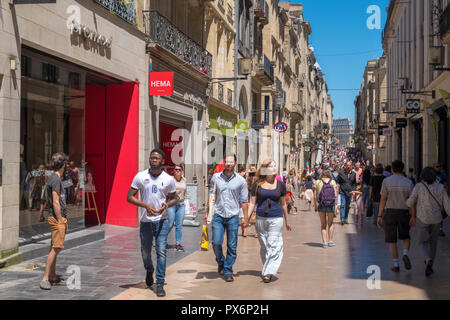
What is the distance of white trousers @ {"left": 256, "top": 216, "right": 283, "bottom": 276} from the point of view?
26.7 ft

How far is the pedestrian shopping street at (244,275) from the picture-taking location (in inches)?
281

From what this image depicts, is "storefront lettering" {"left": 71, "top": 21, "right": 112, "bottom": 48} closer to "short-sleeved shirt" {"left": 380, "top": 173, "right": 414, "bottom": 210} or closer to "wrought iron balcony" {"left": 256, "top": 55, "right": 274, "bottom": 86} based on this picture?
"short-sleeved shirt" {"left": 380, "top": 173, "right": 414, "bottom": 210}

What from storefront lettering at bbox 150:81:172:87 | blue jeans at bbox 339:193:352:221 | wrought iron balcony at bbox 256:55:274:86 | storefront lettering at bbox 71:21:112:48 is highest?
wrought iron balcony at bbox 256:55:274:86

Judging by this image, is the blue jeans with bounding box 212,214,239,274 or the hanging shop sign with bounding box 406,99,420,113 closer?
the blue jeans with bounding box 212,214,239,274

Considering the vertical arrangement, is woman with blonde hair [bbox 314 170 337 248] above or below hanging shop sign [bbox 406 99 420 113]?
below

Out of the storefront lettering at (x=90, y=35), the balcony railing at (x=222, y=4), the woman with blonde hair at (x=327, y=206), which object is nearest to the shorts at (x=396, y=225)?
the woman with blonde hair at (x=327, y=206)

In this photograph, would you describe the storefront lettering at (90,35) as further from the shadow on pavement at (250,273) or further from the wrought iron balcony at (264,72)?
the wrought iron balcony at (264,72)

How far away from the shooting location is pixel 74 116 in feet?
41.2

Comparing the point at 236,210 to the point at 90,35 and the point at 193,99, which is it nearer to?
the point at 90,35

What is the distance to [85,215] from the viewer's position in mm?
14203

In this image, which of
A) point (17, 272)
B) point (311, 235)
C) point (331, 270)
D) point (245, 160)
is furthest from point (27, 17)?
point (245, 160)

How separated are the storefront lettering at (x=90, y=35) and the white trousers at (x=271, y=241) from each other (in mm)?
5633

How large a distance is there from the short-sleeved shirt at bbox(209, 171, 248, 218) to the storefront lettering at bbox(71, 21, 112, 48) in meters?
4.80

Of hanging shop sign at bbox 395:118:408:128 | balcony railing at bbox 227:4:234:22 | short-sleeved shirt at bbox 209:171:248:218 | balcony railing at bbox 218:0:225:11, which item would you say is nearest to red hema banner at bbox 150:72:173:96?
short-sleeved shirt at bbox 209:171:248:218
